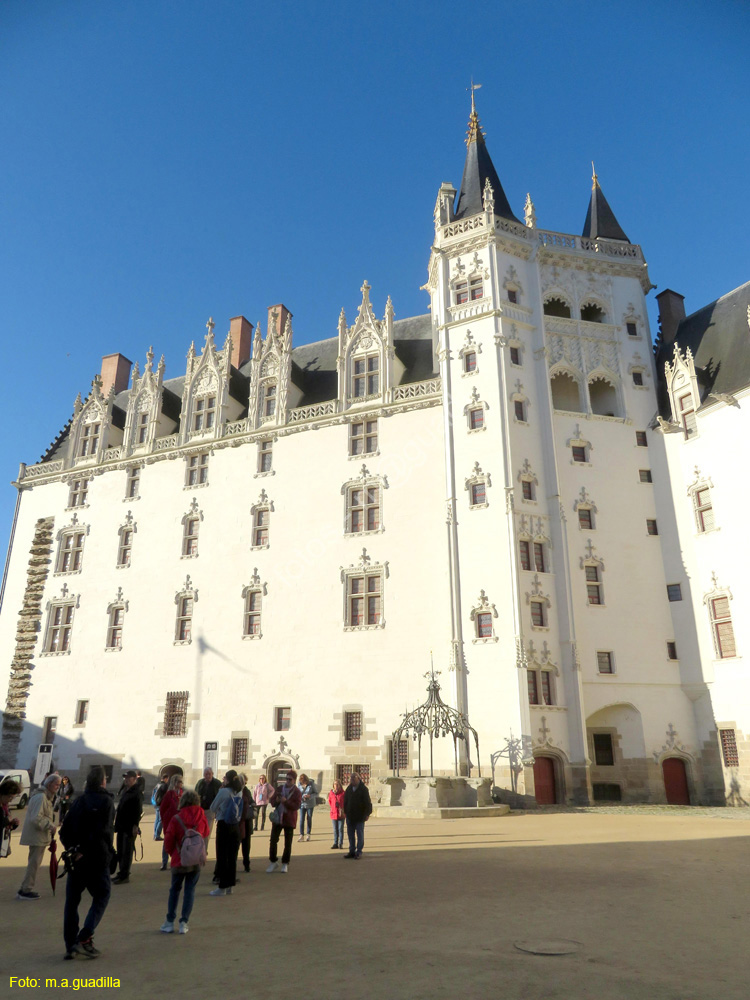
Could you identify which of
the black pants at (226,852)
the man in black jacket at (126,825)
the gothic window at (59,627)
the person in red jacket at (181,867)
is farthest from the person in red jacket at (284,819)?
the gothic window at (59,627)

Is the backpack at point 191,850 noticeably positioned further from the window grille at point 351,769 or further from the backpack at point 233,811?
the window grille at point 351,769

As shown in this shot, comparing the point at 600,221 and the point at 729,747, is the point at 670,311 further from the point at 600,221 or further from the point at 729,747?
the point at 729,747

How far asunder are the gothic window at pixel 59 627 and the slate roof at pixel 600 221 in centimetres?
3324

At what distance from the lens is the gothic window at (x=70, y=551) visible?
39438 mm

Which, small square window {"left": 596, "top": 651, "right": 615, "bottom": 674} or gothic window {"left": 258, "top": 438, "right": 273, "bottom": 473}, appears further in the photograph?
gothic window {"left": 258, "top": 438, "right": 273, "bottom": 473}

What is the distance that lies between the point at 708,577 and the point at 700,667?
360 centimetres

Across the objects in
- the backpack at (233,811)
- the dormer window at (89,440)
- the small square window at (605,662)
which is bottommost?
the backpack at (233,811)

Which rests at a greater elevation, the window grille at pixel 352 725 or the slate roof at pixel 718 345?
the slate roof at pixel 718 345

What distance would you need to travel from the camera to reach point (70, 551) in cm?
3988

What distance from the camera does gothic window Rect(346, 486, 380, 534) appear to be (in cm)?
3353

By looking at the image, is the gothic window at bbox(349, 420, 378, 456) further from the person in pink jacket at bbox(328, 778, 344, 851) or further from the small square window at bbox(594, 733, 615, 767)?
the person in pink jacket at bbox(328, 778, 344, 851)

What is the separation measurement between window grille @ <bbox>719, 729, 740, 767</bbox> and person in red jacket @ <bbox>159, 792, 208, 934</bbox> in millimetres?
26044

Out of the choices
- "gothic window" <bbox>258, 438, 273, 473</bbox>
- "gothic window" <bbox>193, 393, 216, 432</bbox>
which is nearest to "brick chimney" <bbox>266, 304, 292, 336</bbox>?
"gothic window" <bbox>193, 393, 216, 432</bbox>

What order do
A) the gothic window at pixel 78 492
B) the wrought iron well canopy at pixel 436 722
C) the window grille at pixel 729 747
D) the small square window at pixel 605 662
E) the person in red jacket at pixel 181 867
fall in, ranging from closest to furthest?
the person in red jacket at pixel 181 867, the wrought iron well canopy at pixel 436 722, the window grille at pixel 729 747, the small square window at pixel 605 662, the gothic window at pixel 78 492
